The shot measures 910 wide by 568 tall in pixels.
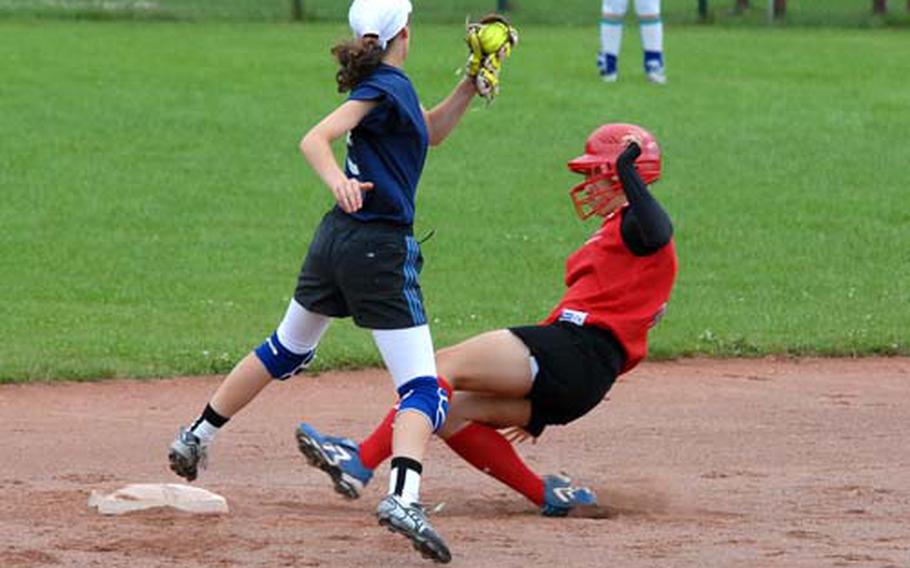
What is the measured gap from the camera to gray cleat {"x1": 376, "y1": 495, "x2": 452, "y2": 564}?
5836 millimetres

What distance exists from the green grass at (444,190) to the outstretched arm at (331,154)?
3.75 metres

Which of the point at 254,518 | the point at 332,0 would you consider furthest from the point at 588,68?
the point at 254,518

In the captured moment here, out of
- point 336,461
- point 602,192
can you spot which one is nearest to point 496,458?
point 336,461

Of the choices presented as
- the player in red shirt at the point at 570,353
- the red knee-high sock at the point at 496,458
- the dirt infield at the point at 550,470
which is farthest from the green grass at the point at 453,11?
the red knee-high sock at the point at 496,458

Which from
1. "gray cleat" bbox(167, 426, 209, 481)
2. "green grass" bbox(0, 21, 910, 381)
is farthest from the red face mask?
"green grass" bbox(0, 21, 910, 381)

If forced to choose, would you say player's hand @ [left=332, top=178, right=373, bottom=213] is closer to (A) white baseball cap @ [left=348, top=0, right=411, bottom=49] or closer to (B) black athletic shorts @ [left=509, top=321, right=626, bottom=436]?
(A) white baseball cap @ [left=348, top=0, right=411, bottom=49]

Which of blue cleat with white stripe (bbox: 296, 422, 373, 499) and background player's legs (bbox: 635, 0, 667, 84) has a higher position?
blue cleat with white stripe (bbox: 296, 422, 373, 499)

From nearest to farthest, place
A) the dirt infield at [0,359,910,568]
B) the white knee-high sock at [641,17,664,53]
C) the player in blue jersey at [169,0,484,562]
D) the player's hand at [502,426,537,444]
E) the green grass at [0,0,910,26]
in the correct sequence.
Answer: the dirt infield at [0,359,910,568] → the player in blue jersey at [169,0,484,562] → the player's hand at [502,426,537,444] → the white knee-high sock at [641,17,664,53] → the green grass at [0,0,910,26]

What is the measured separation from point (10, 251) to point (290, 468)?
5638mm

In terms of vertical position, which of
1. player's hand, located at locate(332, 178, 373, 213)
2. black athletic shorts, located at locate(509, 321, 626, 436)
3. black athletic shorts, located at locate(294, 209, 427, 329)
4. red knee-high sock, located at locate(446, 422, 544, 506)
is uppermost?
player's hand, located at locate(332, 178, 373, 213)

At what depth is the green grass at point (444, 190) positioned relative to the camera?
35.8 ft

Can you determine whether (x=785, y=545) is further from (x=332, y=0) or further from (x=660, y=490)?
(x=332, y=0)

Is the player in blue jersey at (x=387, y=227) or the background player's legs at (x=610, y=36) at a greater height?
the player in blue jersey at (x=387, y=227)

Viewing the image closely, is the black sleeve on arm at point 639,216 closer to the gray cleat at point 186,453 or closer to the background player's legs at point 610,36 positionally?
the gray cleat at point 186,453
